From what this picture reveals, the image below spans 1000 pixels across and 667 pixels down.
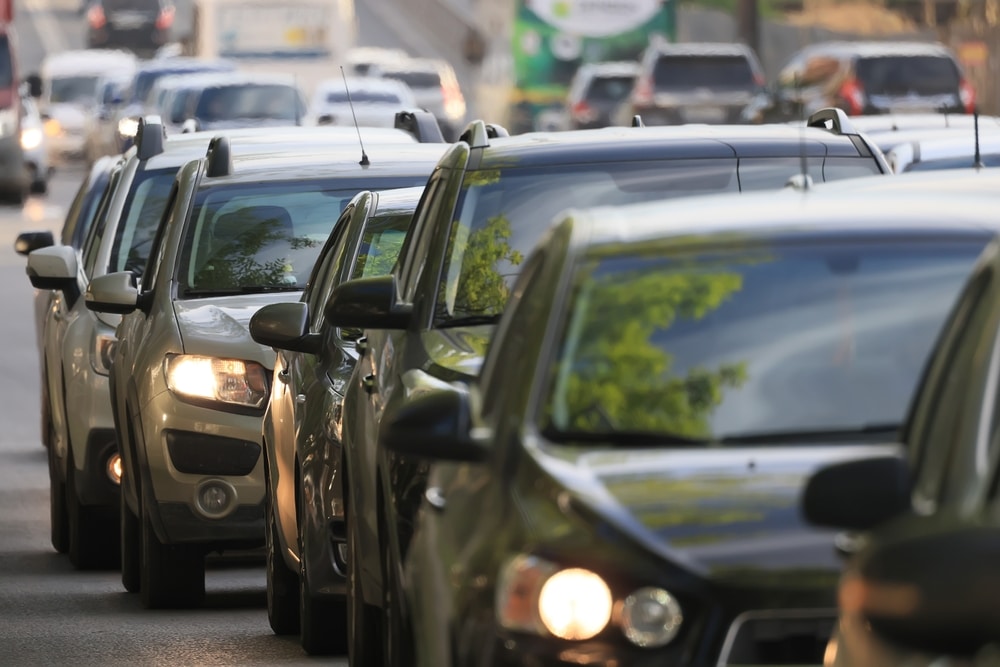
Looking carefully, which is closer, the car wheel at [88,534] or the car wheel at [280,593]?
the car wheel at [280,593]

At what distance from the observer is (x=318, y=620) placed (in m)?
8.99

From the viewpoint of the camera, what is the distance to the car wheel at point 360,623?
7.64m

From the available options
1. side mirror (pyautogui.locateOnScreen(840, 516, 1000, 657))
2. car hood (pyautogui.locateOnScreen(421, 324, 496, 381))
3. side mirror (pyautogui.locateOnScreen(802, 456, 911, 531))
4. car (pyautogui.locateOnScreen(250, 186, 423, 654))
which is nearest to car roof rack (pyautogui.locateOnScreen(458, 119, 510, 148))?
car (pyautogui.locateOnScreen(250, 186, 423, 654))

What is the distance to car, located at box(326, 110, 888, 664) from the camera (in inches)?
284

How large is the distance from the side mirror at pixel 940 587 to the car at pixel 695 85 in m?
36.7

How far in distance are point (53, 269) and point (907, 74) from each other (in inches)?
935

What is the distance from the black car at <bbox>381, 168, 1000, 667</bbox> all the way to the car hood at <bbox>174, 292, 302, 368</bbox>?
4.24m

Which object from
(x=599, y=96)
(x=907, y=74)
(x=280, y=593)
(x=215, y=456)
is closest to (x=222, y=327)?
(x=215, y=456)

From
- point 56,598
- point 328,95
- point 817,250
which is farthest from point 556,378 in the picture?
point 328,95

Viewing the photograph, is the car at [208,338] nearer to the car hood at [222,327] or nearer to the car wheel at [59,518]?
the car hood at [222,327]

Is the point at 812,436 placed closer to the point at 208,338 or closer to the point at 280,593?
the point at 280,593

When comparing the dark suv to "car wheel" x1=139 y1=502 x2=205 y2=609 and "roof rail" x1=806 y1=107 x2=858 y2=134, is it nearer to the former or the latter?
"car wheel" x1=139 y1=502 x2=205 y2=609

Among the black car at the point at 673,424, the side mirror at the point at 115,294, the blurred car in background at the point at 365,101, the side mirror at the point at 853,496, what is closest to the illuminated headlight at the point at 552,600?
the black car at the point at 673,424

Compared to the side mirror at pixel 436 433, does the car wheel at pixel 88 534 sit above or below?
below
